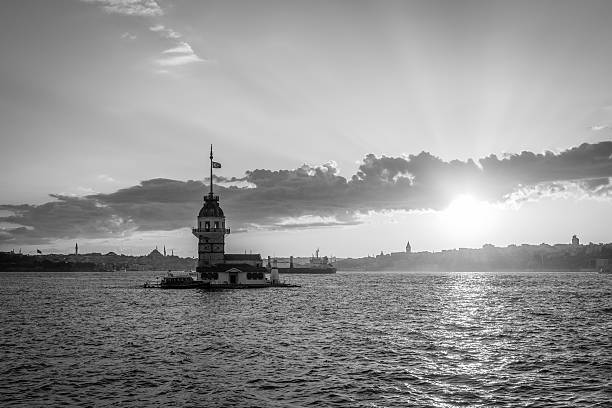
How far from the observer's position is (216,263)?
126375mm

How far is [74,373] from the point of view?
3619cm

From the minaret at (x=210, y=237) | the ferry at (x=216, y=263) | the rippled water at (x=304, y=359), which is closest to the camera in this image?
the rippled water at (x=304, y=359)

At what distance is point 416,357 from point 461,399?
491 inches

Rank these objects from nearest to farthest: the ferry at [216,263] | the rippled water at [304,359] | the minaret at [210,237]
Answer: the rippled water at [304,359] < the ferry at [216,263] < the minaret at [210,237]

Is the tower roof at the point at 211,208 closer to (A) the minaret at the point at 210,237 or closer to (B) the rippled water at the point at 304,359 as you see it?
(A) the minaret at the point at 210,237

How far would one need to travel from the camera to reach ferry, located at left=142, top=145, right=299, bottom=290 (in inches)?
4670

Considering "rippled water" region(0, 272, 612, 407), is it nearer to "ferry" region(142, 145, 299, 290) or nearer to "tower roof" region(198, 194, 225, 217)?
"ferry" region(142, 145, 299, 290)

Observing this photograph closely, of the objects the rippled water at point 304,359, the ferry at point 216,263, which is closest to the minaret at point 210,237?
the ferry at point 216,263

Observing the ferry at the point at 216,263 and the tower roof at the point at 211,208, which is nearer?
the ferry at the point at 216,263

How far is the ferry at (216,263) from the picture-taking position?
389ft

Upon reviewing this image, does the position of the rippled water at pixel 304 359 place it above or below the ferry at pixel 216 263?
below

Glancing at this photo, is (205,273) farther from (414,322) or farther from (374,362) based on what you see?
(374,362)

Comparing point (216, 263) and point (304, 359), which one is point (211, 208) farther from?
point (304, 359)

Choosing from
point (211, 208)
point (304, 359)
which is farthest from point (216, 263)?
point (304, 359)
